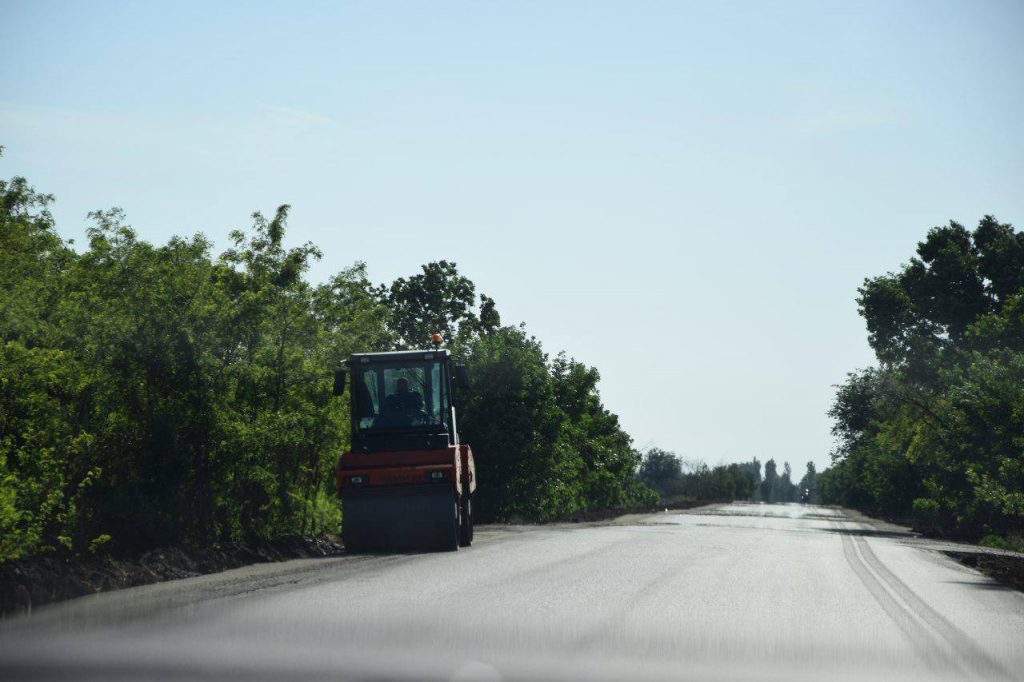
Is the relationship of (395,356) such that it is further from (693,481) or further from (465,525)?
(693,481)

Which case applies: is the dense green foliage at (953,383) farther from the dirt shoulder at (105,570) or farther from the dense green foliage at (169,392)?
the dirt shoulder at (105,570)

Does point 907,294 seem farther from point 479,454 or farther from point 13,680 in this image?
point 13,680

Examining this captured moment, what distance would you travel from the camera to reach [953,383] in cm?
4303

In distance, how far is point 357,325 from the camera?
2323 centimetres

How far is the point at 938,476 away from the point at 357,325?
98.9 feet

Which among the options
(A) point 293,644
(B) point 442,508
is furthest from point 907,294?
(A) point 293,644

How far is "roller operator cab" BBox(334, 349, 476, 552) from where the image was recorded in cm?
1888

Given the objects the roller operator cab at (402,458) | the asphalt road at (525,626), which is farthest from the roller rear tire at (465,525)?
the asphalt road at (525,626)

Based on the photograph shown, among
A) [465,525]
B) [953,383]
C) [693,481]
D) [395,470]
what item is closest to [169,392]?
[395,470]

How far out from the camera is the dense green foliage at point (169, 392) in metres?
13.8

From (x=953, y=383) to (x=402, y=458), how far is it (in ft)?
100

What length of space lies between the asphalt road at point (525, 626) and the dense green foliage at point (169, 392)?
233 centimetres

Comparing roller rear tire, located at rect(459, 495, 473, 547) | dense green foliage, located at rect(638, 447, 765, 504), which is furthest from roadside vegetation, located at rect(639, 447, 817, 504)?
roller rear tire, located at rect(459, 495, 473, 547)

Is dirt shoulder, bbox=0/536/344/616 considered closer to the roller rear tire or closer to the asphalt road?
the asphalt road
